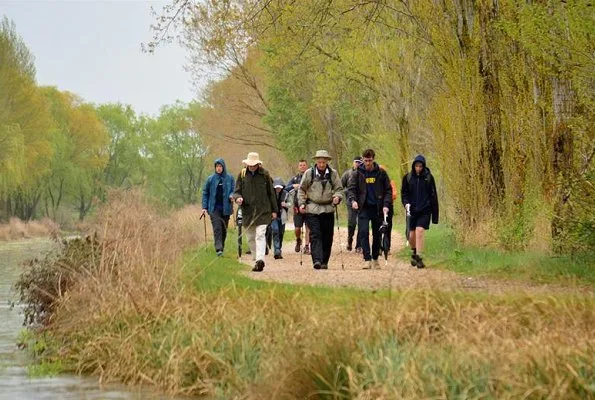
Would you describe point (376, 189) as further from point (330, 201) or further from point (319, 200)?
point (319, 200)

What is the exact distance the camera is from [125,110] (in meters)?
135

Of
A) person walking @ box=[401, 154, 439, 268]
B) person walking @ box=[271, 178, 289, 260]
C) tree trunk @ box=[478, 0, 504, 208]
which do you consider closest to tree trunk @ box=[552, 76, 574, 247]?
person walking @ box=[401, 154, 439, 268]

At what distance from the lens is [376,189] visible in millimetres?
23234

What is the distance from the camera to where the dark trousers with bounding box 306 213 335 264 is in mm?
22906

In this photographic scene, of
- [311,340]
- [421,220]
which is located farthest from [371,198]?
[311,340]

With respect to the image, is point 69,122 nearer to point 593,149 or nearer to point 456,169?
point 456,169

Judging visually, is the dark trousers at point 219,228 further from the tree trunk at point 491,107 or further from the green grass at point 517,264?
the tree trunk at point 491,107

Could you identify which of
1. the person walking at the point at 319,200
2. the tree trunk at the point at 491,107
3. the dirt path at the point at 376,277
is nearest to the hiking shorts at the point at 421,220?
the dirt path at the point at 376,277

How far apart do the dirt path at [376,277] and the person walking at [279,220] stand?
238 mm

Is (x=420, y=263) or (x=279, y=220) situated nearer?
(x=420, y=263)

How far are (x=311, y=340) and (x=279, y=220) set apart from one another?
54.3 ft

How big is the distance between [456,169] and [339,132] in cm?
3221

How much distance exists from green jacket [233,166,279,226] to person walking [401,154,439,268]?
214cm

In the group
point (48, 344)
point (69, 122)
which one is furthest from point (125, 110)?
point (48, 344)
